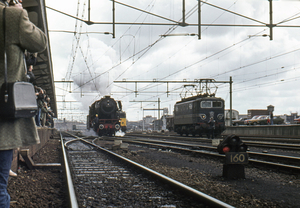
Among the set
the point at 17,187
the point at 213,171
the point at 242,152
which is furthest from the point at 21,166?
the point at 242,152

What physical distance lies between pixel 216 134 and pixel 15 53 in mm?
23539

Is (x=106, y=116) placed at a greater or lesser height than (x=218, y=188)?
greater

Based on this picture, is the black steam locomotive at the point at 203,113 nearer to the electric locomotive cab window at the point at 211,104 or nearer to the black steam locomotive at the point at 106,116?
the electric locomotive cab window at the point at 211,104

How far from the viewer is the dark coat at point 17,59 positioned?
6.08 ft

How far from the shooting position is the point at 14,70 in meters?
1.91

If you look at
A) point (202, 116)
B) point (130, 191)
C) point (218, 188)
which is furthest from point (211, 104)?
point (130, 191)

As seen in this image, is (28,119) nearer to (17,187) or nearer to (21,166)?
(17,187)

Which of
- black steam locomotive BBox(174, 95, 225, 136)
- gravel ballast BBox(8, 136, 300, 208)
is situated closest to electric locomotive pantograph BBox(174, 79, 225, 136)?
black steam locomotive BBox(174, 95, 225, 136)

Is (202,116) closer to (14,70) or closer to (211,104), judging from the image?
(211,104)

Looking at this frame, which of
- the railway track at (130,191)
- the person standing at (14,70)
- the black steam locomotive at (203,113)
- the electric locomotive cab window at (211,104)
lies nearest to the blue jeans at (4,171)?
the person standing at (14,70)

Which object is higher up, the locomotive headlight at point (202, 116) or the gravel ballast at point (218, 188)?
the locomotive headlight at point (202, 116)

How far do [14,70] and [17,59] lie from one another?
0.08 metres

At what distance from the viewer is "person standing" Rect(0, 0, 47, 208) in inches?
72.5

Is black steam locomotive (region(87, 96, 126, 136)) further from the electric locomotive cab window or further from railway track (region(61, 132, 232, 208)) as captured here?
railway track (region(61, 132, 232, 208))
